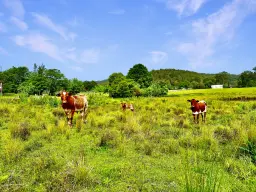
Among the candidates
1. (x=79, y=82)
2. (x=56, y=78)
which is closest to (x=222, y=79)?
(x=79, y=82)

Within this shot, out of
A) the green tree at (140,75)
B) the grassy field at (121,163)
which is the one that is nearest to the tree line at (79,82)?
the green tree at (140,75)

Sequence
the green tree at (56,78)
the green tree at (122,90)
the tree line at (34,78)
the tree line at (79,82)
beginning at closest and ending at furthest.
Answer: the green tree at (122,90), the tree line at (79,82), the tree line at (34,78), the green tree at (56,78)

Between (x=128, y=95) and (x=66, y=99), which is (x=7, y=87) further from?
(x=66, y=99)

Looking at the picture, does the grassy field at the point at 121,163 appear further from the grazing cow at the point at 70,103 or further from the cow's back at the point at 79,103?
the cow's back at the point at 79,103

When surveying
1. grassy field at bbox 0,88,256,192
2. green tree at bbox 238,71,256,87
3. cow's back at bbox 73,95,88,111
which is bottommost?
grassy field at bbox 0,88,256,192

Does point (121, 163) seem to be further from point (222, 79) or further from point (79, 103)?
point (222, 79)

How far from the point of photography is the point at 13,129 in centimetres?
850

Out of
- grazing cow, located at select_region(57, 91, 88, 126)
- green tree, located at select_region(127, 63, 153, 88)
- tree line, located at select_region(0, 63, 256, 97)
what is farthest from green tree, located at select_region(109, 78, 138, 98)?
grazing cow, located at select_region(57, 91, 88, 126)

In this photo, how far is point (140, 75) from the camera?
80.5 m

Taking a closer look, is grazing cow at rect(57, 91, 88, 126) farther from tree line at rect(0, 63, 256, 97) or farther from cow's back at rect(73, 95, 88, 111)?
tree line at rect(0, 63, 256, 97)

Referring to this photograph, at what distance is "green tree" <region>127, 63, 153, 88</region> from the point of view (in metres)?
79.5

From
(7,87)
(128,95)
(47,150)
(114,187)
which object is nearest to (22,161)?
(47,150)

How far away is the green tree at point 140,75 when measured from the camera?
7950 cm

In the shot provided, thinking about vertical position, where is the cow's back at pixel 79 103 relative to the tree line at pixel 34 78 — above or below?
below
